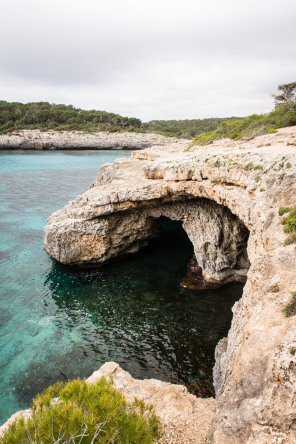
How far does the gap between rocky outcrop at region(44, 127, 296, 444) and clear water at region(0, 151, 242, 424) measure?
161cm

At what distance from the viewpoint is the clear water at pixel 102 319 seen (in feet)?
44.5

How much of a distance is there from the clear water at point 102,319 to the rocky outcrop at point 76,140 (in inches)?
2691

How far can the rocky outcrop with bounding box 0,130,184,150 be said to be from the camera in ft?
284

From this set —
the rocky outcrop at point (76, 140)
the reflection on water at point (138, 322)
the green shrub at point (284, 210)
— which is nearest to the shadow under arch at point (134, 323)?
the reflection on water at point (138, 322)

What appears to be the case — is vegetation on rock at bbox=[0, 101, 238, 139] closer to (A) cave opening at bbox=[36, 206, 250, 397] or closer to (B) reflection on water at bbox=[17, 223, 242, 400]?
(A) cave opening at bbox=[36, 206, 250, 397]

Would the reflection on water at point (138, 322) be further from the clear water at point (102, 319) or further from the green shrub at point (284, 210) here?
the green shrub at point (284, 210)

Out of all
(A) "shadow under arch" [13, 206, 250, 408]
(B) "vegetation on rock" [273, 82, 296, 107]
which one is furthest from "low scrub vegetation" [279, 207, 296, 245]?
(B) "vegetation on rock" [273, 82, 296, 107]

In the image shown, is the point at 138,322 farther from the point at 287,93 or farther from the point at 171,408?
the point at 287,93

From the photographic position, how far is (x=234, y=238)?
63.8ft

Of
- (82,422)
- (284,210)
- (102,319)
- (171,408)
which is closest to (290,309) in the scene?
→ (284,210)

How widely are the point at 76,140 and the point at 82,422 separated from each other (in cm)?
9817

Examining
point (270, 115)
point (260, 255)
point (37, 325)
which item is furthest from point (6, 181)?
point (260, 255)

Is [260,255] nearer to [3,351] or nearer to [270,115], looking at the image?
[3,351]

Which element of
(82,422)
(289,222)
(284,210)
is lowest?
(82,422)
